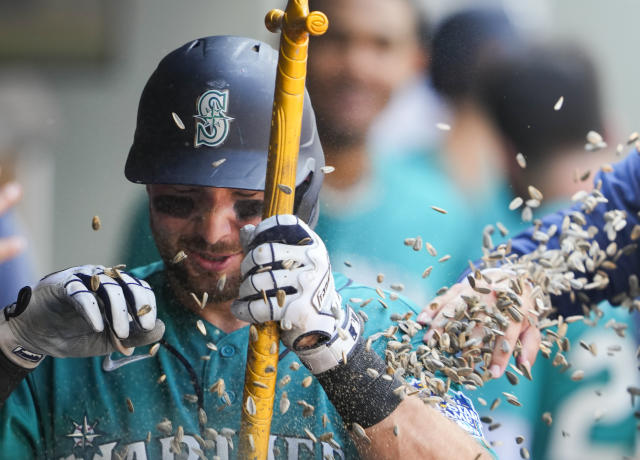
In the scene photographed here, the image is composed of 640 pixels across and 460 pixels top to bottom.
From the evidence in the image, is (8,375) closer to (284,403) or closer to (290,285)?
(284,403)

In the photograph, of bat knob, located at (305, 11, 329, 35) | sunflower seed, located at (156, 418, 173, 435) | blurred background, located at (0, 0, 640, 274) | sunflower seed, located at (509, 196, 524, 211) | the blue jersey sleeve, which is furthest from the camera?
sunflower seed, located at (509, 196, 524, 211)

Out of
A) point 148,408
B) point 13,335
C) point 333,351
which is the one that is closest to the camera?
point 333,351

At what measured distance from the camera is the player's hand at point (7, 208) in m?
2.58

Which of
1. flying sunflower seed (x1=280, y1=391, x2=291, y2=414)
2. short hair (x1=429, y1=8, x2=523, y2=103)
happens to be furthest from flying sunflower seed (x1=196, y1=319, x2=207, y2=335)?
short hair (x1=429, y1=8, x2=523, y2=103)

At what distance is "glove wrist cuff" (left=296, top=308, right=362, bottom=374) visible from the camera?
1800 mm

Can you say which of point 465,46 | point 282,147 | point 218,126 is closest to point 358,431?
point 282,147

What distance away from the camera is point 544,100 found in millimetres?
2846

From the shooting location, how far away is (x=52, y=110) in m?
2.63

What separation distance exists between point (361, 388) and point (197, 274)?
617mm

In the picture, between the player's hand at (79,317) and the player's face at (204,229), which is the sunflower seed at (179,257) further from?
the player's hand at (79,317)

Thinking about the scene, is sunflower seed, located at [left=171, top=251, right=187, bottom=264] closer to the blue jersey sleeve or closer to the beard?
the beard

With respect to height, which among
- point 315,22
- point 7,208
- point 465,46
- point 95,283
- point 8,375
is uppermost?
point 315,22

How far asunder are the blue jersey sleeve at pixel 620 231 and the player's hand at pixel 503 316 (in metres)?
0.23

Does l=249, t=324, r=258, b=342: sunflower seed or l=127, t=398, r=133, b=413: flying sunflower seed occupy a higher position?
l=249, t=324, r=258, b=342: sunflower seed
